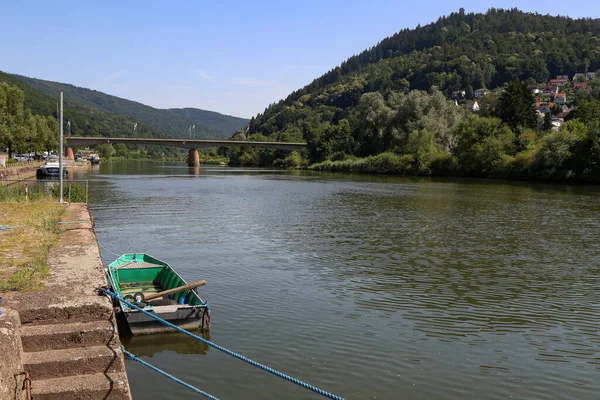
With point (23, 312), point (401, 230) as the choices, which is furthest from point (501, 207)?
point (23, 312)

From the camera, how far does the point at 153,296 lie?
12.4 meters

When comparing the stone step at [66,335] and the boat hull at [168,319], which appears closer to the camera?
the stone step at [66,335]

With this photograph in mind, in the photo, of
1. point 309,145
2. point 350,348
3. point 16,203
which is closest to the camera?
point 350,348

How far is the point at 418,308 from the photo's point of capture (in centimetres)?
1471

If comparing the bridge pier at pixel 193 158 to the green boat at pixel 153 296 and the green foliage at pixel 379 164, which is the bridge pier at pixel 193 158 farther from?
the green boat at pixel 153 296

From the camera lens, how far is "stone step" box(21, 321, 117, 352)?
801 centimetres

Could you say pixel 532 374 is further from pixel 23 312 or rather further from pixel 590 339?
pixel 23 312

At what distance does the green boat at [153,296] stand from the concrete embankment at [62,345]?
82.5 inches

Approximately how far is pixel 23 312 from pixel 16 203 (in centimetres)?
1835

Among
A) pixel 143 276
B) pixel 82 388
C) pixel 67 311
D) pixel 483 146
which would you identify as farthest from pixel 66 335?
pixel 483 146

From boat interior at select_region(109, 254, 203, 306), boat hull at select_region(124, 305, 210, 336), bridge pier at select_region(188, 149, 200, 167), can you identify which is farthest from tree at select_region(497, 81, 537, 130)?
boat hull at select_region(124, 305, 210, 336)

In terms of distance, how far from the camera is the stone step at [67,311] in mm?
8344

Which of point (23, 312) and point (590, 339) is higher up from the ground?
point (23, 312)

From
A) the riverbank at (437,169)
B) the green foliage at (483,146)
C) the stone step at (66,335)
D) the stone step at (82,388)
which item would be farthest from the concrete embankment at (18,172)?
the green foliage at (483,146)
